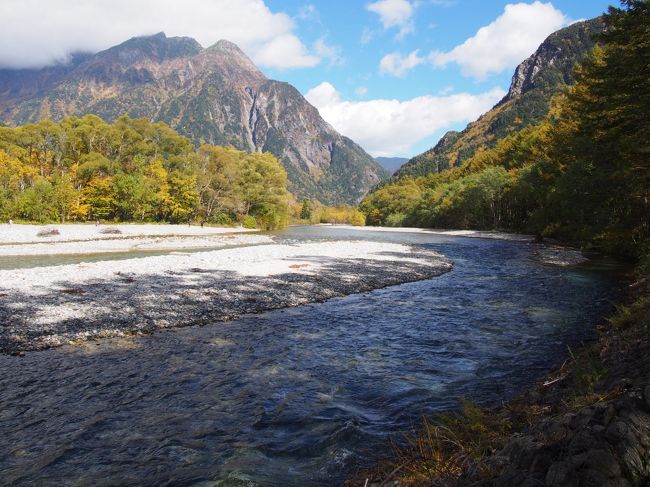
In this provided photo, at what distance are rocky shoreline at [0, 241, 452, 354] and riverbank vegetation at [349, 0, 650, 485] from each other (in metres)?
11.2

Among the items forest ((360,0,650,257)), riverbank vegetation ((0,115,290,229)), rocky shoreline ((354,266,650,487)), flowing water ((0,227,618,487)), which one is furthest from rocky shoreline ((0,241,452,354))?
riverbank vegetation ((0,115,290,229))

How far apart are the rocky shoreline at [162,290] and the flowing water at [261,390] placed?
4.42 ft

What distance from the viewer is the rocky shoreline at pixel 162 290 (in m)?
13.7

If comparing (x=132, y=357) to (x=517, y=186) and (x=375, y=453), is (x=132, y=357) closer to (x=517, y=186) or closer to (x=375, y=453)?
(x=375, y=453)

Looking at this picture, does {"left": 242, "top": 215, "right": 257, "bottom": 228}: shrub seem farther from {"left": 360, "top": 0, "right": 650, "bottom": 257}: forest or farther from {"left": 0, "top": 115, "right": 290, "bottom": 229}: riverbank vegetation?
{"left": 360, "top": 0, "right": 650, "bottom": 257}: forest


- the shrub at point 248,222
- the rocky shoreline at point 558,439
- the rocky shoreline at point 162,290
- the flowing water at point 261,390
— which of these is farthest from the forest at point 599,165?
the shrub at point 248,222

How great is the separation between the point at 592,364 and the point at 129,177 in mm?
84343

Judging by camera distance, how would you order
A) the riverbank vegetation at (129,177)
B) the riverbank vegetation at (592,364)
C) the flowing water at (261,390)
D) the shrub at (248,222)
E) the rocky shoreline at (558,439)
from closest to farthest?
1. the rocky shoreline at (558,439)
2. the riverbank vegetation at (592,364)
3. the flowing water at (261,390)
4. the riverbank vegetation at (129,177)
5. the shrub at (248,222)

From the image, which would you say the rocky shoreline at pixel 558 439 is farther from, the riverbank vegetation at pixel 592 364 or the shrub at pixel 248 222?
the shrub at pixel 248 222

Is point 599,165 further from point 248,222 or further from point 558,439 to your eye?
point 248,222

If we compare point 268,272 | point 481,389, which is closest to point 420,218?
point 268,272

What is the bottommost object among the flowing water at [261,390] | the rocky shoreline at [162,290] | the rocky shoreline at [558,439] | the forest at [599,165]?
the flowing water at [261,390]

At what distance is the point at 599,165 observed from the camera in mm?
37562

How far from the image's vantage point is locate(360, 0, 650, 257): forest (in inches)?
886
